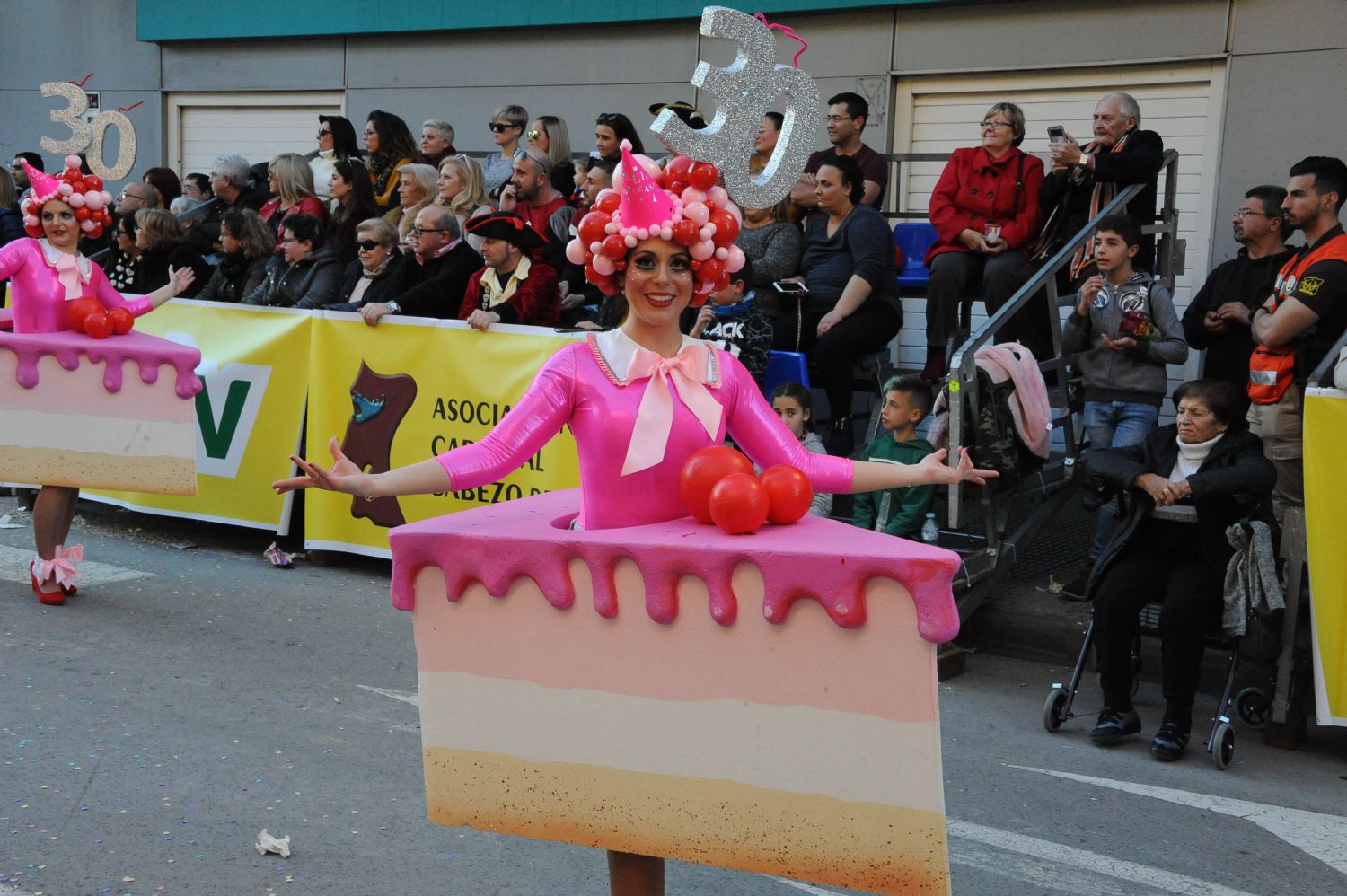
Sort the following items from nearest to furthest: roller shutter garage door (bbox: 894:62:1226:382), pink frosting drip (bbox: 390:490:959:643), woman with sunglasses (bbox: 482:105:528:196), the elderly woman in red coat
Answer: pink frosting drip (bbox: 390:490:959:643) → the elderly woman in red coat → roller shutter garage door (bbox: 894:62:1226:382) → woman with sunglasses (bbox: 482:105:528:196)

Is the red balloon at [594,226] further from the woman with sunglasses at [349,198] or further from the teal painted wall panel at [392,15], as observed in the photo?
the teal painted wall panel at [392,15]

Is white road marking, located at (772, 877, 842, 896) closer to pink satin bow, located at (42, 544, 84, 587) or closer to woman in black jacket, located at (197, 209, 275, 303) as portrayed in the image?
pink satin bow, located at (42, 544, 84, 587)

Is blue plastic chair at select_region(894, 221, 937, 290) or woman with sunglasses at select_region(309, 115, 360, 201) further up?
woman with sunglasses at select_region(309, 115, 360, 201)

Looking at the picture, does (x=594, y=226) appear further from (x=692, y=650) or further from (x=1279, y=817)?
(x=1279, y=817)

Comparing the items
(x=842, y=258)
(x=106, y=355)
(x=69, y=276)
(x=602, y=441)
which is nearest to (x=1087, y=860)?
(x=602, y=441)

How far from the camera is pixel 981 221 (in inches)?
335

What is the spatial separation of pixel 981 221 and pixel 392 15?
8.24m

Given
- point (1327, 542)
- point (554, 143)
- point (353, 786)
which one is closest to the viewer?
point (353, 786)

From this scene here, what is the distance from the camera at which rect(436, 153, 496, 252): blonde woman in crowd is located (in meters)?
9.65

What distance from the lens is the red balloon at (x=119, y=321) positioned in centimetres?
714

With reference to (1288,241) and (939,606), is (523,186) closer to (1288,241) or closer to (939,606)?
(1288,241)

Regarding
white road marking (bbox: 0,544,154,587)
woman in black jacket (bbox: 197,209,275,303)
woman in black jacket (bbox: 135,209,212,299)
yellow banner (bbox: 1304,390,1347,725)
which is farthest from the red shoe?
yellow banner (bbox: 1304,390,1347,725)

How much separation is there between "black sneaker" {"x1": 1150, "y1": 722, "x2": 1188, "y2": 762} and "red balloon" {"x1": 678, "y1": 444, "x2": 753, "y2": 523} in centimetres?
284

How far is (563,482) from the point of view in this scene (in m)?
7.51
